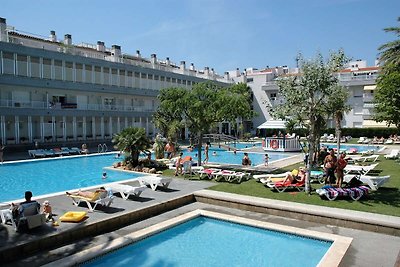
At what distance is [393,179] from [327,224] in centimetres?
765

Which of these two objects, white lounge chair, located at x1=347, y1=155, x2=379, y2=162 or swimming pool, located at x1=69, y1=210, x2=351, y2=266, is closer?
swimming pool, located at x1=69, y1=210, x2=351, y2=266

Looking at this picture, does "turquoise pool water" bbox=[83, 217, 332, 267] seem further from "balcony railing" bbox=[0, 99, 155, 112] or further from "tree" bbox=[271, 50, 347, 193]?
"balcony railing" bbox=[0, 99, 155, 112]

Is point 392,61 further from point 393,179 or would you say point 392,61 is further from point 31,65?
point 31,65

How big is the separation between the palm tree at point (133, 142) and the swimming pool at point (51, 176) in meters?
1.42

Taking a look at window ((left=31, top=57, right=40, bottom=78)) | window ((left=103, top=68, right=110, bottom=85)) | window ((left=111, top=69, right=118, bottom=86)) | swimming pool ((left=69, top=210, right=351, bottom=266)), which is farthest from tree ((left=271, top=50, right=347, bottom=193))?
window ((left=111, top=69, right=118, bottom=86))

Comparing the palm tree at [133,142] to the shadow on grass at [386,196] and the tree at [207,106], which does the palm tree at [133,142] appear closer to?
the tree at [207,106]

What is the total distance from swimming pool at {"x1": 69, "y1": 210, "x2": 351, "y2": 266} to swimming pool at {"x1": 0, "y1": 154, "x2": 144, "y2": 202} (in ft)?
27.1

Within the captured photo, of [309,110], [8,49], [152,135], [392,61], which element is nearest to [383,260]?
[309,110]

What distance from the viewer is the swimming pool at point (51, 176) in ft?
55.6

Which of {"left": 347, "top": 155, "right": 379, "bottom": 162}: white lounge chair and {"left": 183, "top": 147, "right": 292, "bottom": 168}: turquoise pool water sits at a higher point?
{"left": 347, "top": 155, "right": 379, "bottom": 162}: white lounge chair

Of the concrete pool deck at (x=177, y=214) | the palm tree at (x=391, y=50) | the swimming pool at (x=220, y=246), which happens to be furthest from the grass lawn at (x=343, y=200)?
the palm tree at (x=391, y=50)

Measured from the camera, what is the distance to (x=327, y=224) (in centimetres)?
1042

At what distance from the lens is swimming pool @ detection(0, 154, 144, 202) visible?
1695 centimetres

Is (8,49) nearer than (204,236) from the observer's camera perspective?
No
